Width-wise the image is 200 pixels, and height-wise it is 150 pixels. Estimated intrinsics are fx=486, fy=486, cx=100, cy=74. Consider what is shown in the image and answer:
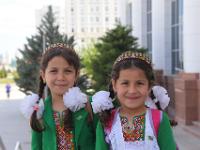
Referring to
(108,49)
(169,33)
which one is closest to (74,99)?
(108,49)

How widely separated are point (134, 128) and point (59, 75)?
Result: 0.65 meters

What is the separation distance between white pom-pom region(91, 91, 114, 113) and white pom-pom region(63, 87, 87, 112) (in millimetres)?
187

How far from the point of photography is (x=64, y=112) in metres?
3.22

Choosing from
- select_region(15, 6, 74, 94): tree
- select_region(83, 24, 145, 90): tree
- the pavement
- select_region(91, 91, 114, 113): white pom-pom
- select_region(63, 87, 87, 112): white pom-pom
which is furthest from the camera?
select_region(15, 6, 74, 94): tree

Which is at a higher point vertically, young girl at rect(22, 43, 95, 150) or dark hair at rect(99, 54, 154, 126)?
dark hair at rect(99, 54, 154, 126)

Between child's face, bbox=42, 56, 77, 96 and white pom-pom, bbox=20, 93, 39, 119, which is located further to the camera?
white pom-pom, bbox=20, 93, 39, 119

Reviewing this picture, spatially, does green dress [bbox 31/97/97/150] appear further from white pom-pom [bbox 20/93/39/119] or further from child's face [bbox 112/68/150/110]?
child's face [bbox 112/68/150/110]

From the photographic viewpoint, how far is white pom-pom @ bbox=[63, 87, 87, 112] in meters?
3.14

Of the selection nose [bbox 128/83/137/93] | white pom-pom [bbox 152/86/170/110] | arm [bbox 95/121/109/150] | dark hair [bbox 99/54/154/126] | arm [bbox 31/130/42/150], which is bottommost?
arm [bbox 31/130/42/150]

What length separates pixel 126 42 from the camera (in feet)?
47.5

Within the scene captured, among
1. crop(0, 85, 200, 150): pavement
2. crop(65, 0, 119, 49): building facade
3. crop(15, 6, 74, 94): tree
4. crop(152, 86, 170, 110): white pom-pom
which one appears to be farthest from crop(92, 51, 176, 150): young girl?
crop(65, 0, 119, 49): building facade

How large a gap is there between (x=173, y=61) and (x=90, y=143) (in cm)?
1510

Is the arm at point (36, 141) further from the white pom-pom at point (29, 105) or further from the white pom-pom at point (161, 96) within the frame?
the white pom-pom at point (161, 96)

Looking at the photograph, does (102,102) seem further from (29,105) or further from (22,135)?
(22,135)
